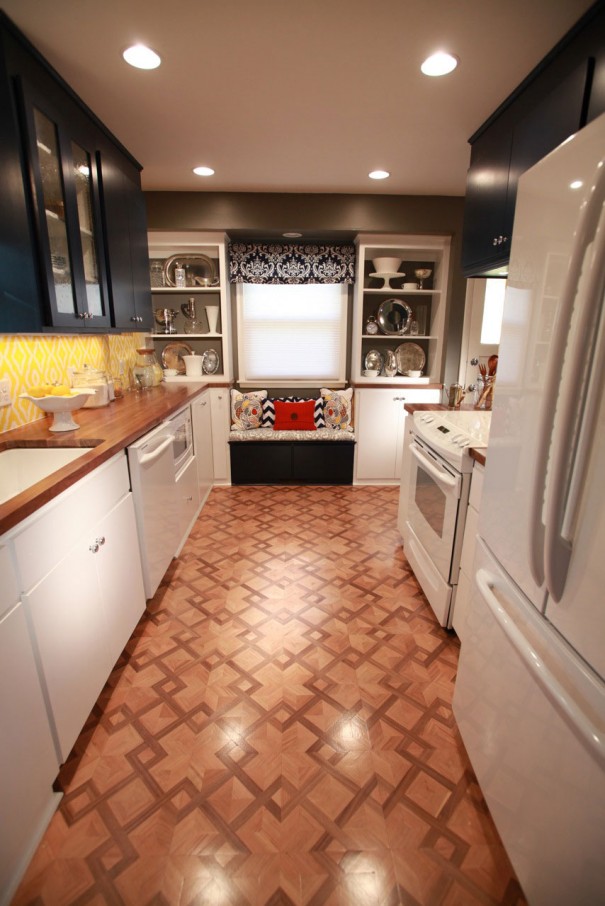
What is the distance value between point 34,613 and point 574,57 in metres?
2.48

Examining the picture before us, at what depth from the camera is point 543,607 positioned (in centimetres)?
92

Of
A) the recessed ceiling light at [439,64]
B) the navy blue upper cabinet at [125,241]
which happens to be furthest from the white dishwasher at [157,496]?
the recessed ceiling light at [439,64]

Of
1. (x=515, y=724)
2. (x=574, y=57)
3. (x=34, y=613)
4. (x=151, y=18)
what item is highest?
(x=151, y=18)

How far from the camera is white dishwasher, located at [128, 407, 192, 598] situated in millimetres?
1984

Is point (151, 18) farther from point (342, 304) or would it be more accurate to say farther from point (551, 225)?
point (342, 304)

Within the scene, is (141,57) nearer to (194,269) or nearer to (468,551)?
(194,269)

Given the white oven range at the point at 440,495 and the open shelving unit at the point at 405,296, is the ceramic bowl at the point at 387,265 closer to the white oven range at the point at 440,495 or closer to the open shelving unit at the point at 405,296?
the open shelving unit at the point at 405,296

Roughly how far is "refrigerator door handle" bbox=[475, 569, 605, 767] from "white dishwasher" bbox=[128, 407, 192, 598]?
1.52 m

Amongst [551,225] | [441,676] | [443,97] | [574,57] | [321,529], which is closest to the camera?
[551,225]

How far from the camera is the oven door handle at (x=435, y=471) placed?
1844 mm

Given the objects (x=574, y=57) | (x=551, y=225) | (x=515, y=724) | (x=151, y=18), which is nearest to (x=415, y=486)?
(x=515, y=724)

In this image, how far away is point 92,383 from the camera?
2.48 meters

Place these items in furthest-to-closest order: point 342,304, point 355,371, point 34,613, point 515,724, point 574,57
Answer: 1. point 342,304
2. point 355,371
3. point 574,57
4. point 34,613
5. point 515,724

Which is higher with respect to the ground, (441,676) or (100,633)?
(100,633)
